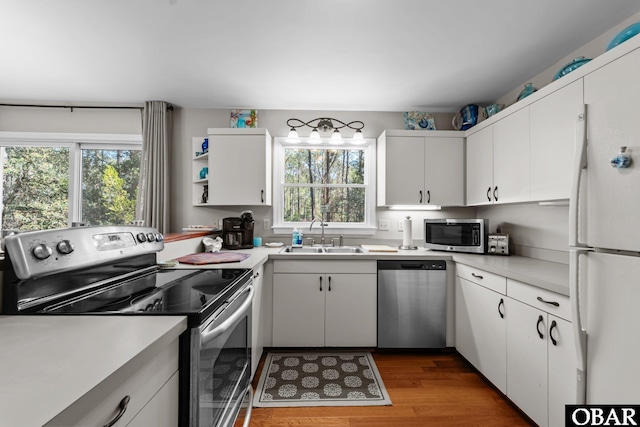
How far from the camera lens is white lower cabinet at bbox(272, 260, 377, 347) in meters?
2.38

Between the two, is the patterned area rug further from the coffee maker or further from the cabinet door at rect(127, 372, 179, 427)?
the cabinet door at rect(127, 372, 179, 427)

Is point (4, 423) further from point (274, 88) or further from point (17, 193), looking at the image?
point (17, 193)

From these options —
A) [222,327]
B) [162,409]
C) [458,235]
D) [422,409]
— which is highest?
[458,235]

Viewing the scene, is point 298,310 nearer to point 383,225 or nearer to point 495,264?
point 383,225

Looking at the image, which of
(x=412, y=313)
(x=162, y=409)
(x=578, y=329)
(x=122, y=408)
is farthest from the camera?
(x=412, y=313)

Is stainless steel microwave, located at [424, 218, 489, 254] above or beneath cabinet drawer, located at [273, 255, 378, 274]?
above

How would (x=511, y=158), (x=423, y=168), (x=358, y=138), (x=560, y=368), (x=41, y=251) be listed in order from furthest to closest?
(x=358, y=138), (x=423, y=168), (x=511, y=158), (x=560, y=368), (x=41, y=251)

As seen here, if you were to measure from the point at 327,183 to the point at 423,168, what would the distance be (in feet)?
3.30

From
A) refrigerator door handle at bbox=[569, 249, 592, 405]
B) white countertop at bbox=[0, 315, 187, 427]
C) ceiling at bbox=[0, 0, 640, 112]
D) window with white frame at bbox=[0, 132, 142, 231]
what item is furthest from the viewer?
window with white frame at bbox=[0, 132, 142, 231]

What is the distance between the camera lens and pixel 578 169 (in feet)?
3.90

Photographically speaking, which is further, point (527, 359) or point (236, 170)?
point (236, 170)

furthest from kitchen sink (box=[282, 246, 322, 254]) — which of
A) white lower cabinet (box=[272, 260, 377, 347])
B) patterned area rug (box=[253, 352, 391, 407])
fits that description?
patterned area rug (box=[253, 352, 391, 407])

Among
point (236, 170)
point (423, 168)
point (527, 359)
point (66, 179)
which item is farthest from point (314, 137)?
point (66, 179)

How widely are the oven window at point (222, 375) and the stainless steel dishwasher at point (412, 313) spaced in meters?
1.28
